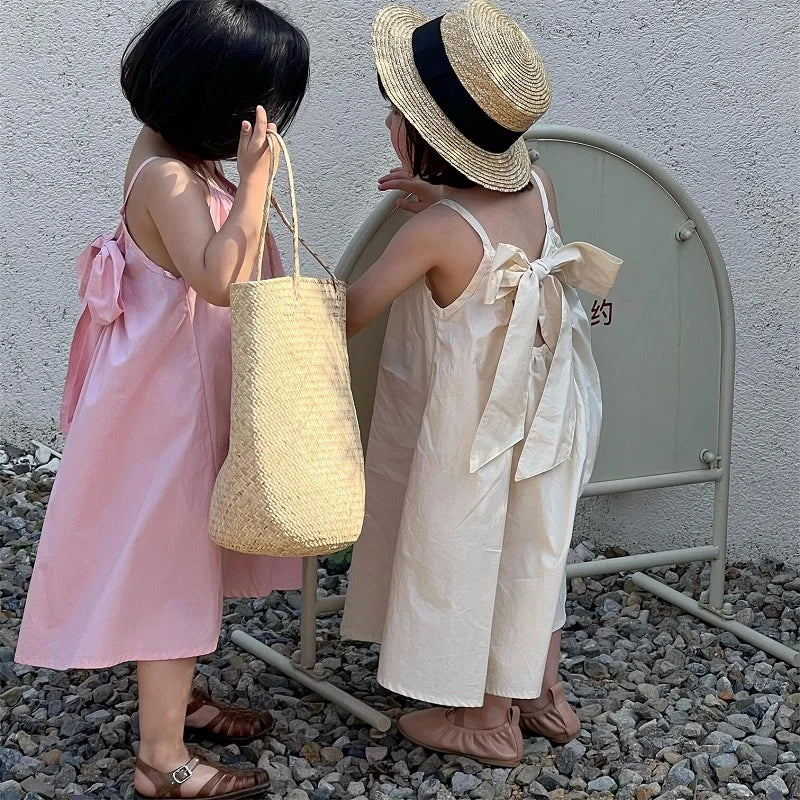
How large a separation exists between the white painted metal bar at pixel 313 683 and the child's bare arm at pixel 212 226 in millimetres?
956

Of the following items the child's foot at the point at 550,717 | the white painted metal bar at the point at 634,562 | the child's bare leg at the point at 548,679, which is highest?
the white painted metal bar at the point at 634,562

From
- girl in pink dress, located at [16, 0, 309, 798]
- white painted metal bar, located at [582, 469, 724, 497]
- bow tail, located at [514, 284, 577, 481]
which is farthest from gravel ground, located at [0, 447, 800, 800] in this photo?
bow tail, located at [514, 284, 577, 481]

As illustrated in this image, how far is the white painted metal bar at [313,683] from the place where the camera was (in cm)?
233

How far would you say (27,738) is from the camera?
231 centimetres

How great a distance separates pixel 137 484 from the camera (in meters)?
1.97

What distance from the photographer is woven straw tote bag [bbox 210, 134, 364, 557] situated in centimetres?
175

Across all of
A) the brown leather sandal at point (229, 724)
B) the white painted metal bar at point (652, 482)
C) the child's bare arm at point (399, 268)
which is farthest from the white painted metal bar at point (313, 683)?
the child's bare arm at point (399, 268)

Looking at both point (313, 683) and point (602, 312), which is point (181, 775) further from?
point (602, 312)

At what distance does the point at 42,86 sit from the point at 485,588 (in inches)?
88.1

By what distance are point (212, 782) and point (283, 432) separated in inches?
27.8

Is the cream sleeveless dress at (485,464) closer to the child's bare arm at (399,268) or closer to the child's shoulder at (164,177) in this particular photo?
the child's bare arm at (399,268)

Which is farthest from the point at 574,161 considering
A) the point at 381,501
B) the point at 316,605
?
the point at 316,605

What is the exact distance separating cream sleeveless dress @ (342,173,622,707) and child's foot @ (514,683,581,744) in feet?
0.71

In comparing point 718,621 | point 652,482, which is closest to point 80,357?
point 652,482
